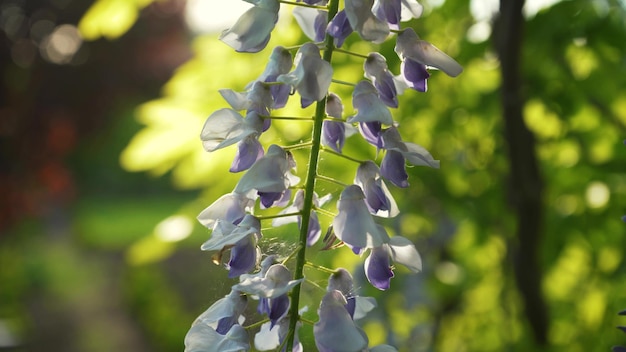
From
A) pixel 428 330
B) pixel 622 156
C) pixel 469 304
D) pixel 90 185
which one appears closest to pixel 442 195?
pixel 622 156

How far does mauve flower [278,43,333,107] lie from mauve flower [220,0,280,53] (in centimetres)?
5

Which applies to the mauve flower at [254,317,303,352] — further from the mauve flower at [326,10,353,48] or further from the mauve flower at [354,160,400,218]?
the mauve flower at [326,10,353,48]

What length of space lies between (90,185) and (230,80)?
17020 mm

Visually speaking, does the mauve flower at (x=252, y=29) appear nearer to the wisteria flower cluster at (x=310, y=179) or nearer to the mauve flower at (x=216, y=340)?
the wisteria flower cluster at (x=310, y=179)

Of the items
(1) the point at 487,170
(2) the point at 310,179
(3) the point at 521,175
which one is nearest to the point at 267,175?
(2) the point at 310,179

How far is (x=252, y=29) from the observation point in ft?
1.76

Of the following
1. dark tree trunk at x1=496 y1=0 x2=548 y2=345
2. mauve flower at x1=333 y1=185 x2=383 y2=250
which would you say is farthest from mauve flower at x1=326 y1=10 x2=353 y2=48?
dark tree trunk at x1=496 y1=0 x2=548 y2=345

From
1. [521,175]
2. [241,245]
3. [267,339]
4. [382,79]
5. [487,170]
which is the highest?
[382,79]

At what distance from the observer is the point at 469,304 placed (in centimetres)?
234

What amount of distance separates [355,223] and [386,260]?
0.05 m

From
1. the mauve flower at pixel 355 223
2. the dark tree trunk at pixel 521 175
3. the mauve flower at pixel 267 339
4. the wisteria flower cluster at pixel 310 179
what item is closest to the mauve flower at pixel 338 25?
the wisteria flower cluster at pixel 310 179

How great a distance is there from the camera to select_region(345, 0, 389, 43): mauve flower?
491 millimetres

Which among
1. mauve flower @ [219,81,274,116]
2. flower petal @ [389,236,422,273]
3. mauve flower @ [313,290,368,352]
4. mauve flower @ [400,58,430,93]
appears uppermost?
mauve flower @ [400,58,430,93]

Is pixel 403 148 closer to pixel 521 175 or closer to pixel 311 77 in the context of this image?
pixel 311 77
